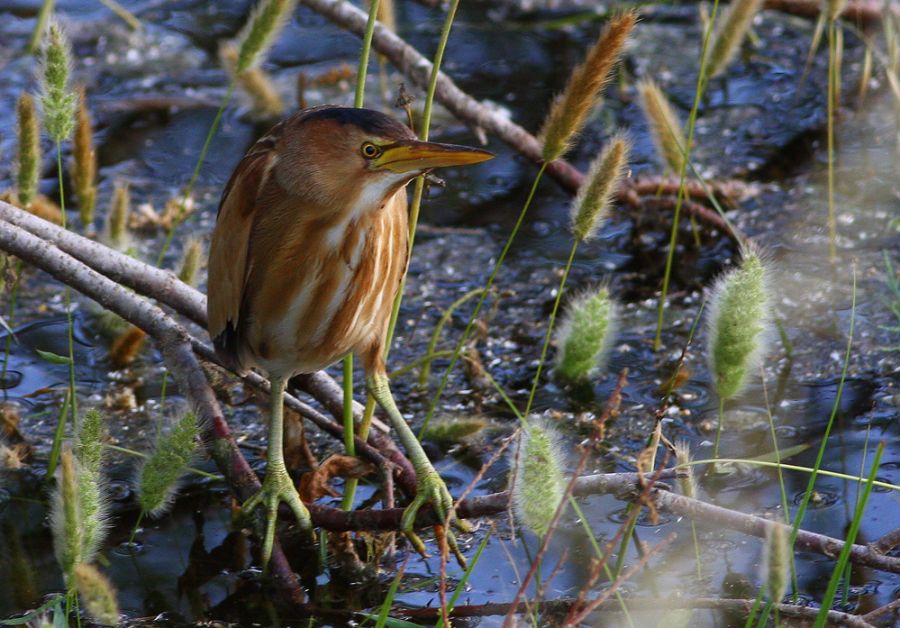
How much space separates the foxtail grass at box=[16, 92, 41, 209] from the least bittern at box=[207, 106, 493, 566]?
0.58 meters

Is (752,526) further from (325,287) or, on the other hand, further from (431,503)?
(325,287)

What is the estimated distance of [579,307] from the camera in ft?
11.5

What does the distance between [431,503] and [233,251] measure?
757 millimetres

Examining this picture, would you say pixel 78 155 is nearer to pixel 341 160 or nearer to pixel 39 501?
pixel 39 501

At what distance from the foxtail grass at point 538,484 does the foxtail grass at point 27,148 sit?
5.53ft

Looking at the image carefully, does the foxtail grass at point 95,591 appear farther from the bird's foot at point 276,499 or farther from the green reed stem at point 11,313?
the green reed stem at point 11,313

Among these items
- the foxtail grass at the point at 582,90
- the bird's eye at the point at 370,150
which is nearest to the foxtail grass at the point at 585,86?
the foxtail grass at the point at 582,90

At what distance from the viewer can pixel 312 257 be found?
2.76 meters

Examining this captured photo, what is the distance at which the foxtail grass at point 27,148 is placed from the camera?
3.12 m

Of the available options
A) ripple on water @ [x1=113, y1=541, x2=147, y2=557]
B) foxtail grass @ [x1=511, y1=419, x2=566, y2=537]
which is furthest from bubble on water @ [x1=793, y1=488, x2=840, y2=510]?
ripple on water @ [x1=113, y1=541, x2=147, y2=557]

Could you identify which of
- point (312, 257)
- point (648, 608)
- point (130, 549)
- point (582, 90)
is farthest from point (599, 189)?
point (130, 549)

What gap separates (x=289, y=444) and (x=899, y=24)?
3.28 m

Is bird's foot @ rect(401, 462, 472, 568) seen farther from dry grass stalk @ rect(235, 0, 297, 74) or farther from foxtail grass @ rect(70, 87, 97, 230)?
foxtail grass @ rect(70, 87, 97, 230)

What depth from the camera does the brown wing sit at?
9.26ft
